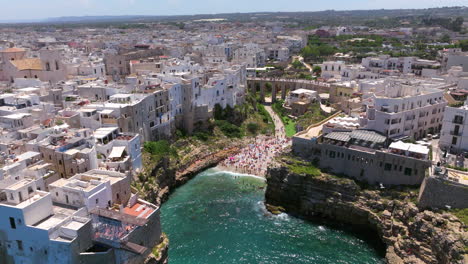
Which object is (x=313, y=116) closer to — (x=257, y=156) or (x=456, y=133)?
(x=257, y=156)

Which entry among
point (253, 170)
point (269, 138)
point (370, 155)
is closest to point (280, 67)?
point (269, 138)

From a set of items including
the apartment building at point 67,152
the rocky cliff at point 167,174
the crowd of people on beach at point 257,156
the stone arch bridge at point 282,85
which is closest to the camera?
→ the apartment building at point 67,152

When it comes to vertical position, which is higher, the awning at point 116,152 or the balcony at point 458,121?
the balcony at point 458,121

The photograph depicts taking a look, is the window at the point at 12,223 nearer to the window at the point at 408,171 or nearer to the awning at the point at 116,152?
the awning at the point at 116,152

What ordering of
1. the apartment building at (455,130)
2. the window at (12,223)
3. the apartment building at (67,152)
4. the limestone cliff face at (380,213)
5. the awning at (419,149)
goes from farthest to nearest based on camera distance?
1. the apartment building at (455,130)
2. the awning at (419,149)
3. the apartment building at (67,152)
4. the limestone cliff face at (380,213)
5. the window at (12,223)

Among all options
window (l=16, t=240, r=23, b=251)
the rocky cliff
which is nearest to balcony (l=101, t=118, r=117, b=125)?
the rocky cliff

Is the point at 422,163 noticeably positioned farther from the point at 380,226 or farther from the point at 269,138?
the point at 269,138

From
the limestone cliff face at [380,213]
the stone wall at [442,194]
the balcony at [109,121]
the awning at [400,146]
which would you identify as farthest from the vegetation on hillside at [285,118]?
the balcony at [109,121]

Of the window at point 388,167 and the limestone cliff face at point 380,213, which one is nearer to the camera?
the limestone cliff face at point 380,213

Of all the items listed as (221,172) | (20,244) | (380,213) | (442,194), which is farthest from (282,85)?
(20,244)
